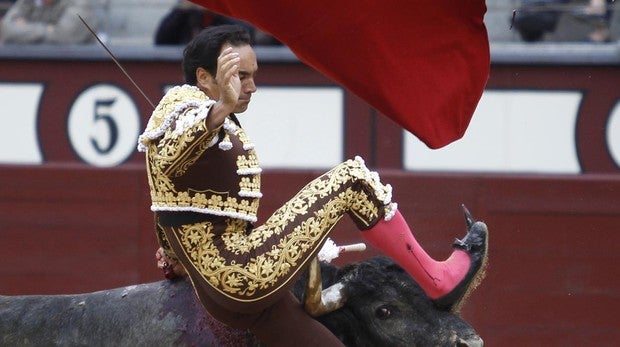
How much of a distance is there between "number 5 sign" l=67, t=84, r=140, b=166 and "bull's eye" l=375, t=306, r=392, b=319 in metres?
2.95

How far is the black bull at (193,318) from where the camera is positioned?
4215mm

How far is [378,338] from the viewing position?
4.27 meters

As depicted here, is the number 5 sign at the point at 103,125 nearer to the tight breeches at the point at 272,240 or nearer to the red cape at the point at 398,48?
the red cape at the point at 398,48

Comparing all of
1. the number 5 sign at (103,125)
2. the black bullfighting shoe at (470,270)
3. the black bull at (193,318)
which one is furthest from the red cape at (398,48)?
the number 5 sign at (103,125)

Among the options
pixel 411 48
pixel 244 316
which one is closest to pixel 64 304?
pixel 244 316

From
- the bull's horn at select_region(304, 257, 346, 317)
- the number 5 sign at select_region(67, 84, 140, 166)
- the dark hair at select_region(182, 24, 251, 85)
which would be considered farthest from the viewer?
the number 5 sign at select_region(67, 84, 140, 166)

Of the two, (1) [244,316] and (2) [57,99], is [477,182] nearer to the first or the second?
(2) [57,99]

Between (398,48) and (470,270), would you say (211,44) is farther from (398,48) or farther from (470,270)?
(470,270)

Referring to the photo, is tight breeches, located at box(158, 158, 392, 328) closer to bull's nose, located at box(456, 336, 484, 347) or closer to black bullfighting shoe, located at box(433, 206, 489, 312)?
black bullfighting shoe, located at box(433, 206, 489, 312)

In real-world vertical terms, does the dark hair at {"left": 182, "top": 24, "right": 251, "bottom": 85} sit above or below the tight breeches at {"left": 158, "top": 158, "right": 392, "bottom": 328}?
above

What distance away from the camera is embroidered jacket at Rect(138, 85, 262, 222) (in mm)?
3865

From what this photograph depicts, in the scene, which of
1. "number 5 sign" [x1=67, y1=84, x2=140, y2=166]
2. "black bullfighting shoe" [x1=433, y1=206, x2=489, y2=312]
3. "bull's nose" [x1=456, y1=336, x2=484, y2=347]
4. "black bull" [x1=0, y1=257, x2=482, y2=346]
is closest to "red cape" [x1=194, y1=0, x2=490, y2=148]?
"black bullfighting shoe" [x1=433, y1=206, x2=489, y2=312]

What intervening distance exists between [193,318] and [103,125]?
9.55 feet

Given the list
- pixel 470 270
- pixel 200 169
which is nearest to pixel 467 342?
pixel 470 270
